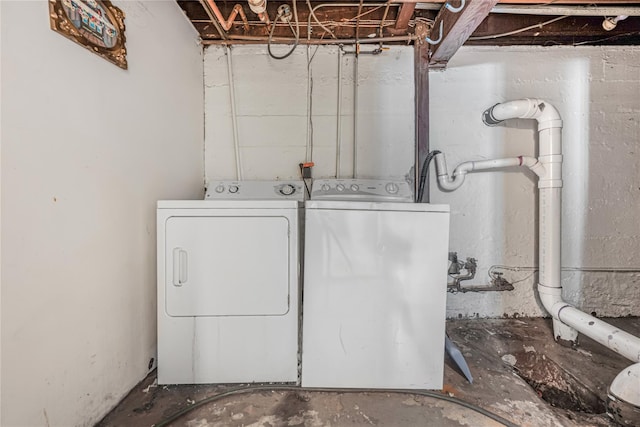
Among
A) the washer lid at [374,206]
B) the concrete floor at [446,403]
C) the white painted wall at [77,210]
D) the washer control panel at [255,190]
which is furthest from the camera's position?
the washer control panel at [255,190]

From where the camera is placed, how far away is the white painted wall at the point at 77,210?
0.81 meters

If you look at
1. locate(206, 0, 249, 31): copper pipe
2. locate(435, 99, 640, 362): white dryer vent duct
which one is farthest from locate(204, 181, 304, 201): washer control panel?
locate(435, 99, 640, 362): white dryer vent duct

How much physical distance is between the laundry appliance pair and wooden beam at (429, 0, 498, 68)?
1030 millimetres

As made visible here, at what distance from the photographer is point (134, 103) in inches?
50.9

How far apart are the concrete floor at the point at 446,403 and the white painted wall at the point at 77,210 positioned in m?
0.26

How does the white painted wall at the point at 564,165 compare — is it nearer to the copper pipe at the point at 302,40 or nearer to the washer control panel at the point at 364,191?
the copper pipe at the point at 302,40

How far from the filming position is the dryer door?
1.29m

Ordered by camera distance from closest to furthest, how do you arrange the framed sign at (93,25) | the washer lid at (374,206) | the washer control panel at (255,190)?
the framed sign at (93,25)
the washer lid at (374,206)
the washer control panel at (255,190)

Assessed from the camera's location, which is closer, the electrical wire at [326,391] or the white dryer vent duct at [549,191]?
the electrical wire at [326,391]

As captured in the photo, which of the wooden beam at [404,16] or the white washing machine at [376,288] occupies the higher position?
the wooden beam at [404,16]

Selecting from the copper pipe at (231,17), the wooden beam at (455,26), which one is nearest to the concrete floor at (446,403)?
the wooden beam at (455,26)

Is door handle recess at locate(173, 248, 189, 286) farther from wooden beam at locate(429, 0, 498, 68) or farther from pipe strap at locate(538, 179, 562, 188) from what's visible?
pipe strap at locate(538, 179, 562, 188)

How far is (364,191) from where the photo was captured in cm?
167

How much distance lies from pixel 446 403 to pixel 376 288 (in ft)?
2.07
